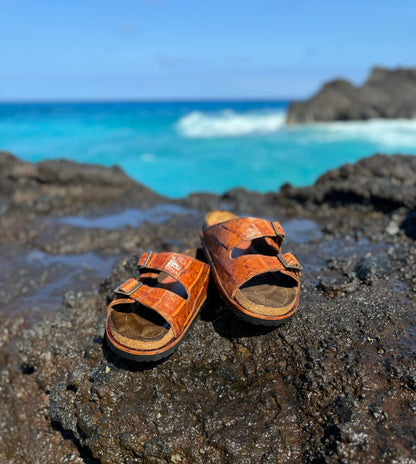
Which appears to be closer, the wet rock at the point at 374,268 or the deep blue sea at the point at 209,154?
the wet rock at the point at 374,268

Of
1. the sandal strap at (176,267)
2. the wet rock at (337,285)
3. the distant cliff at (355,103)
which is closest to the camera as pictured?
the sandal strap at (176,267)

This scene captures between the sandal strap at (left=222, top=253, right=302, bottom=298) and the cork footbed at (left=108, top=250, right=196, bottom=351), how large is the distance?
0.61 meters

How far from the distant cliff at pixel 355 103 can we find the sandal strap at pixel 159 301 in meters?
42.5

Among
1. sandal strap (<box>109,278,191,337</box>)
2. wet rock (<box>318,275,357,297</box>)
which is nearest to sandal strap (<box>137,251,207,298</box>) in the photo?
sandal strap (<box>109,278,191,337</box>)

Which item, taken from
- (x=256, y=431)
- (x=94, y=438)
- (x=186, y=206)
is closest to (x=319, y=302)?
(x=256, y=431)

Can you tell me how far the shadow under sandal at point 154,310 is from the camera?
2447mm

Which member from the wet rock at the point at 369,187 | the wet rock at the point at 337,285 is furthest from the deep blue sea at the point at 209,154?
the wet rock at the point at 337,285

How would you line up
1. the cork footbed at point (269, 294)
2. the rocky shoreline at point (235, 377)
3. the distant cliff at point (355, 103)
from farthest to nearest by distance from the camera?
1. the distant cliff at point (355, 103)
2. the cork footbed at point (269, 294)
3. the rocky shoreline at point (235, 377)

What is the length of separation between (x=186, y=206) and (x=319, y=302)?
16.4 feet

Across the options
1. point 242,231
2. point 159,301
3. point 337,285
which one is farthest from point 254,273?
point 337,285

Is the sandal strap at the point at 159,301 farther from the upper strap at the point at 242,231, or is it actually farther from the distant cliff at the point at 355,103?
the distant cliff at the point at 355,103

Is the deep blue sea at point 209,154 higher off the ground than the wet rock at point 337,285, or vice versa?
the wet rock at point 337,285

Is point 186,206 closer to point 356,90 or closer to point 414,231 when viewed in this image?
point 414,231

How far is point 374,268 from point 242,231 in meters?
1.64
